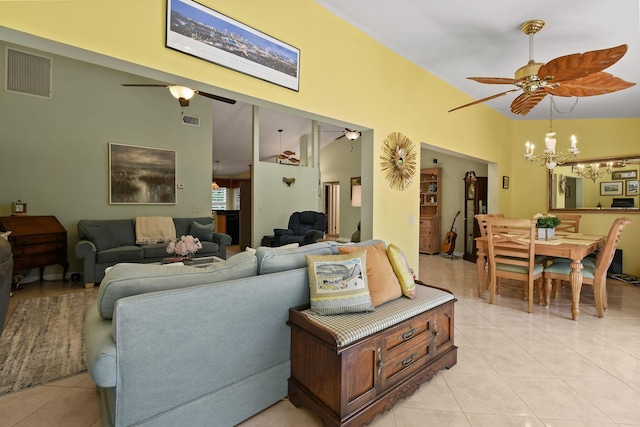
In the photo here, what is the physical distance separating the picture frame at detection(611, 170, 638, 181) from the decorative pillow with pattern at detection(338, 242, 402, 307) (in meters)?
5.19

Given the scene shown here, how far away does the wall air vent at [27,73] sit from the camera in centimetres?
415

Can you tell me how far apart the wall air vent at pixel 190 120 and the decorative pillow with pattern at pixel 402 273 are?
5217 millimetres

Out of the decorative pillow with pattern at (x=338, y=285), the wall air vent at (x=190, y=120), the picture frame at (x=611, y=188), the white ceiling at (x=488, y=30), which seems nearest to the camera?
the decorative pillow with pattern at (x=338, y=285)

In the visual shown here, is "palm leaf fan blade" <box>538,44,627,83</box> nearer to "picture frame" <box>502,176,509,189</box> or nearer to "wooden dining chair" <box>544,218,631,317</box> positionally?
"wooden dining chair" <box>544,218,631,317</box>

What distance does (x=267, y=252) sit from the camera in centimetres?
183

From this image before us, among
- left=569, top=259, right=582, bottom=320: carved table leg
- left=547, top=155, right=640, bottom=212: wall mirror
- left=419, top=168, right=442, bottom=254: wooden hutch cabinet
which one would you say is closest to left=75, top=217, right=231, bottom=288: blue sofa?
left=419, top=168, right=442, bottom=254: wooden hutch cabinet

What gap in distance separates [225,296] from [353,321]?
27.7 inches

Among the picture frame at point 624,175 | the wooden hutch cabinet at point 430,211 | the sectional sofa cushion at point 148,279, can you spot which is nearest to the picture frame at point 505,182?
the picture frame at point 624,175

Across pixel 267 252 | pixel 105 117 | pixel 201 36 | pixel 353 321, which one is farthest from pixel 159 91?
pixel 353 321

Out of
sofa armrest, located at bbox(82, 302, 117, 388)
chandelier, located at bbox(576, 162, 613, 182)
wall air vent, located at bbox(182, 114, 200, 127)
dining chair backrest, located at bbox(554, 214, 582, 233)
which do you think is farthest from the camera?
wall air vent, located at bbox(182, 114, 200, 127)

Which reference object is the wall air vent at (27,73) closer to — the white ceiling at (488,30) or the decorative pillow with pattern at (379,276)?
the white ceiling at (488,30)

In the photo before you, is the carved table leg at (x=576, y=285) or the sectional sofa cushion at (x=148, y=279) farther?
the carved table leg at (x=576, y=285)

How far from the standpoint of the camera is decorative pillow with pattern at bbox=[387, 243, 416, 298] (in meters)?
2.12

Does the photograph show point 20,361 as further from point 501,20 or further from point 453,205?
point 453,205
